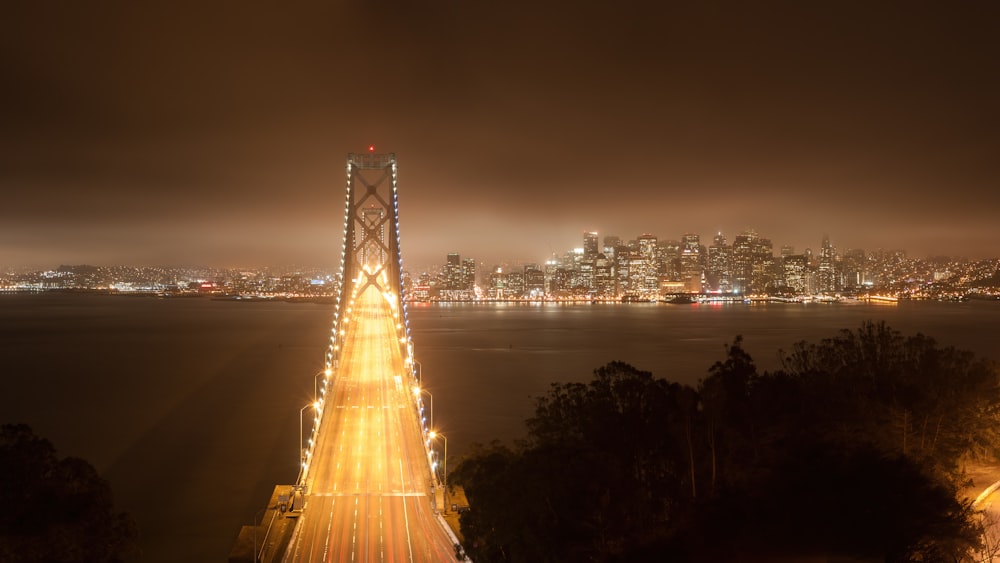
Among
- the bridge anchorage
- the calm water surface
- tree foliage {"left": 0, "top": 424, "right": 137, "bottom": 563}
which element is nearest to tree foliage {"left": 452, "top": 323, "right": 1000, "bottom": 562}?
the bridge anchorage

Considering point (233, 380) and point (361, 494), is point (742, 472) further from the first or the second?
point (233, 380)

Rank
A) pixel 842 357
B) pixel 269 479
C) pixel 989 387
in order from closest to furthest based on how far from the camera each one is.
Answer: pixel 989 387 → pixel 269 479 → pixel 842 357

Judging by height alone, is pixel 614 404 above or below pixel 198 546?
above

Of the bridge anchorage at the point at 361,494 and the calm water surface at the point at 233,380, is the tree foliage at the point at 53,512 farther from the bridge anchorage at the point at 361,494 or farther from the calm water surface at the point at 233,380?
the calm water surface at the point at 233,380

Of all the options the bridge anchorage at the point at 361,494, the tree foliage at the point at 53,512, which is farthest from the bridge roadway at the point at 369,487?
the tree foliage at the point at 53,512

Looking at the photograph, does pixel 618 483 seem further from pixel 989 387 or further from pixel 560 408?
pixel 989 387

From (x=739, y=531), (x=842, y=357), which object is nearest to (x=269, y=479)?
(x=739, y=531)

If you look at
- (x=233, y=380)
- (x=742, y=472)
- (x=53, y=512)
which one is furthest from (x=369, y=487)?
(x=233, y=380)

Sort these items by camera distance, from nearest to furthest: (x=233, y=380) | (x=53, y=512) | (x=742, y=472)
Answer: (x=53, y=512)
(x=742, y=472)
(x=233, y=380)
